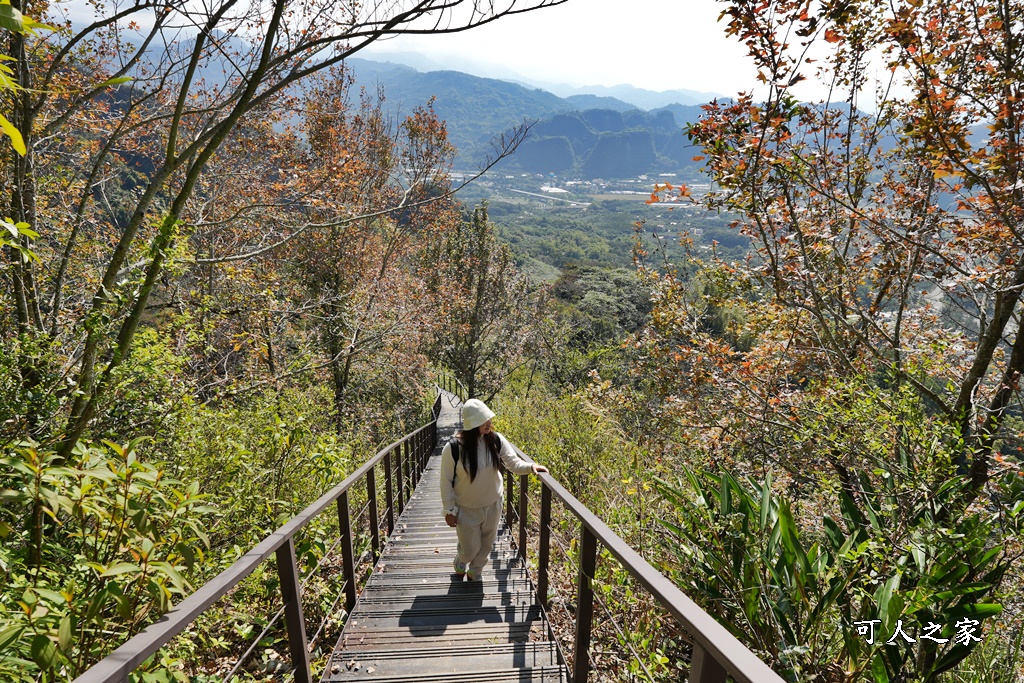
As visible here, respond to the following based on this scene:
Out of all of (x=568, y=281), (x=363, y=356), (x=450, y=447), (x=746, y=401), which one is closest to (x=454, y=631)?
(x=450, y=447)

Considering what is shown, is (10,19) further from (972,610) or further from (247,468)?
(972,610)

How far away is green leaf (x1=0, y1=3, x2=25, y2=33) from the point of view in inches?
39.6

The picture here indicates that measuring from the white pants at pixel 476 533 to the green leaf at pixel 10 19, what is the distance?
3384 millimetres

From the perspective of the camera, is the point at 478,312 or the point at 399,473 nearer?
the point at 399,473

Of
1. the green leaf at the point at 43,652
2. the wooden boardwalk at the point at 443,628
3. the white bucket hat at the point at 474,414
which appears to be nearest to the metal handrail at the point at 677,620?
the wooden boardwalk at the point at 443,628

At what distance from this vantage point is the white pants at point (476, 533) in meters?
3.76

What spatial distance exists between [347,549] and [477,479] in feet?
3.19

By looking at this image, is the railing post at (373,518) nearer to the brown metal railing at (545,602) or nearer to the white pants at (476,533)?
the brown metal railing at (545,602)

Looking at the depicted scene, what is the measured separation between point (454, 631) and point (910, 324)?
6944mm

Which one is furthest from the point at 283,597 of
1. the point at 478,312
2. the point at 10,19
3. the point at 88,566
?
the point at 478,312

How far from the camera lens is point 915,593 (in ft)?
7.47

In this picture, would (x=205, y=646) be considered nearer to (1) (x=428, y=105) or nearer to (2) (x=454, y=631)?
(2) (x=454, y=631)

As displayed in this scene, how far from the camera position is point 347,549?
328 cm

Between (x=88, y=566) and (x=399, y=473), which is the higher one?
(x=88, y=566)
